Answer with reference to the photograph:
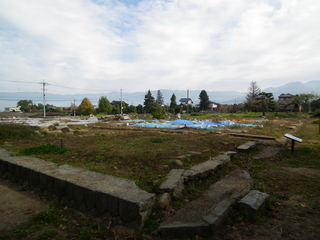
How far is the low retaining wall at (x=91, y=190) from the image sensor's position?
2.52m

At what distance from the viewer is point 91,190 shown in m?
2.88

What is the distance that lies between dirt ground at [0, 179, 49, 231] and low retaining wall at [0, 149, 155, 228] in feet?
0.67

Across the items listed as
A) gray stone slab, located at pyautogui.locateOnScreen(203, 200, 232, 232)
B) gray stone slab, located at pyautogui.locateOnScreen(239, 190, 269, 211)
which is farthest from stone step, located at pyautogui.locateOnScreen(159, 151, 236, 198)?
gray stone slab, located at pyautogui.locateOnScreen(239, 190, 269, 211)

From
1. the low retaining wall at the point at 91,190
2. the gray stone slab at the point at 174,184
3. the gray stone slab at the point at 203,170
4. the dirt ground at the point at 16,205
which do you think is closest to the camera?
the low retaining wall at the point at 91,190

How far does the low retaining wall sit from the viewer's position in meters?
2.52

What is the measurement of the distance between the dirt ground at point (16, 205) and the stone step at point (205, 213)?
213 cm

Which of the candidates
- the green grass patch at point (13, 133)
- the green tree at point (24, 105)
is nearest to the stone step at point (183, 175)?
the green grass patch at point (13, 133)

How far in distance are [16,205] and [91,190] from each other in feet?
5.23

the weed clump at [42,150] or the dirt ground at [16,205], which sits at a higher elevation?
the weed clump at [42,150]

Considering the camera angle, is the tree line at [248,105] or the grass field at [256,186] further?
the tree line at [248,105]

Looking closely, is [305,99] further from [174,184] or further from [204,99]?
[174,184]

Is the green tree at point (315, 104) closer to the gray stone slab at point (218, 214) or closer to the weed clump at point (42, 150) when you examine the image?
the gray stone slab at point (218, 214)

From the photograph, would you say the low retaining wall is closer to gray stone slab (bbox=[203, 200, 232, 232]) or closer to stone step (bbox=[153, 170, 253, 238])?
stone step (bbox=[153, 170, 253, 238])

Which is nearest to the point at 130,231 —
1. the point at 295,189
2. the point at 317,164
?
the point at 295,189
